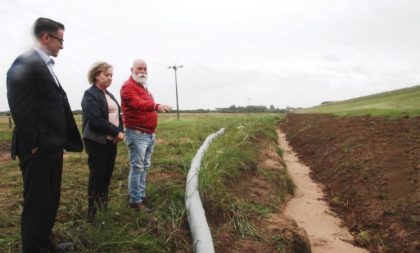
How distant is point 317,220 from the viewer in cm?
681

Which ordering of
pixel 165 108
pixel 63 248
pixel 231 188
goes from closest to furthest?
1. pixel 63 248
2. pixel 165 108
3. pixel 231 188

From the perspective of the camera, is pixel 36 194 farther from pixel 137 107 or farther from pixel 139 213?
pixel 137 107

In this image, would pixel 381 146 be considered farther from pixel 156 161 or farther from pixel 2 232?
pixel 2 232

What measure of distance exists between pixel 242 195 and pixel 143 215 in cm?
212

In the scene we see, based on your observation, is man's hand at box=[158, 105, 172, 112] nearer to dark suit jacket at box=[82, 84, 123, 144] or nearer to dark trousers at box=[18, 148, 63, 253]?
dark suit jacket at box=[82, 84, 123, 144]

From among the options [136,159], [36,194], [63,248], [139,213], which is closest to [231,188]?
[136,159]

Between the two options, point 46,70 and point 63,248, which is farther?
point 63,248

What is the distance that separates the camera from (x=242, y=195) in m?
6.12

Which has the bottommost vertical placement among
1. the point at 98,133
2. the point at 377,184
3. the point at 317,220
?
the point at 317,220

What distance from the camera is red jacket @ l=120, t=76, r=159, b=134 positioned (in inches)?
181

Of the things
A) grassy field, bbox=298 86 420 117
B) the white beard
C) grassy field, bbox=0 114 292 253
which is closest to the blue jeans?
grassy field, bbox=0 114 292 253

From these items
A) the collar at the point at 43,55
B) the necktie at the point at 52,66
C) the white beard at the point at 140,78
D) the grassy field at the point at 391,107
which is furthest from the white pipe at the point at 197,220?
the grassy field at the point at 391,107

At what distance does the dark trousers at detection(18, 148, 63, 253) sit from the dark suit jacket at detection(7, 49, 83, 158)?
0.29ft

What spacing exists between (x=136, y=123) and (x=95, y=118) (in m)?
0.64
